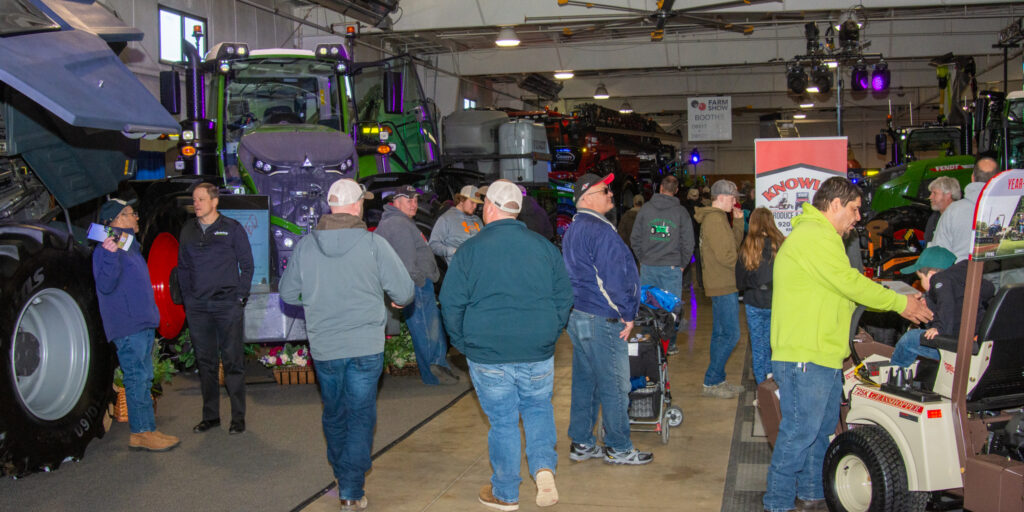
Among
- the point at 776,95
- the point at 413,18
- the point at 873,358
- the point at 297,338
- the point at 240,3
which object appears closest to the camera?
the point at 873,358

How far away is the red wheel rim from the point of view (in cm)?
857

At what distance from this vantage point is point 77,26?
598 cm

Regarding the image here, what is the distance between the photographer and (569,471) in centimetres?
586

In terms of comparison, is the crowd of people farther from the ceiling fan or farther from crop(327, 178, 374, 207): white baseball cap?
the ceiling fan

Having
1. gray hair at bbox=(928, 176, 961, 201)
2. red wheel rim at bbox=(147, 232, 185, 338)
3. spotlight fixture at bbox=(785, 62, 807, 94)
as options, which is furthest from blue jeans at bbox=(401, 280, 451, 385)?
spotlight fixture at bbox=(785, 62, 807, 94)

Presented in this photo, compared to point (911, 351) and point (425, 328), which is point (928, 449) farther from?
point (425, 328)

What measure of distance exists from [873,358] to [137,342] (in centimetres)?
483

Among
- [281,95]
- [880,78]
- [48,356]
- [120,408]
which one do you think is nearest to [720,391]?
[120,408]

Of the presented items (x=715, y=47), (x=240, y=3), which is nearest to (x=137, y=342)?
(x=240, y=3)

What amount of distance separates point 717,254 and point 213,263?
4.11 m

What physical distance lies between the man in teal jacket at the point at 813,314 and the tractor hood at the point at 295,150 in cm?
560

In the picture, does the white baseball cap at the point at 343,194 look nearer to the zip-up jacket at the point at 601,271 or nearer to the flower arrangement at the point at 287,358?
the zip-up jacket at the point at 601,271

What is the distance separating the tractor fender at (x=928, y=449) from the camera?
4.16 metres

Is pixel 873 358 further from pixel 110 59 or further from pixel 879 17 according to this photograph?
pixel 879 17
